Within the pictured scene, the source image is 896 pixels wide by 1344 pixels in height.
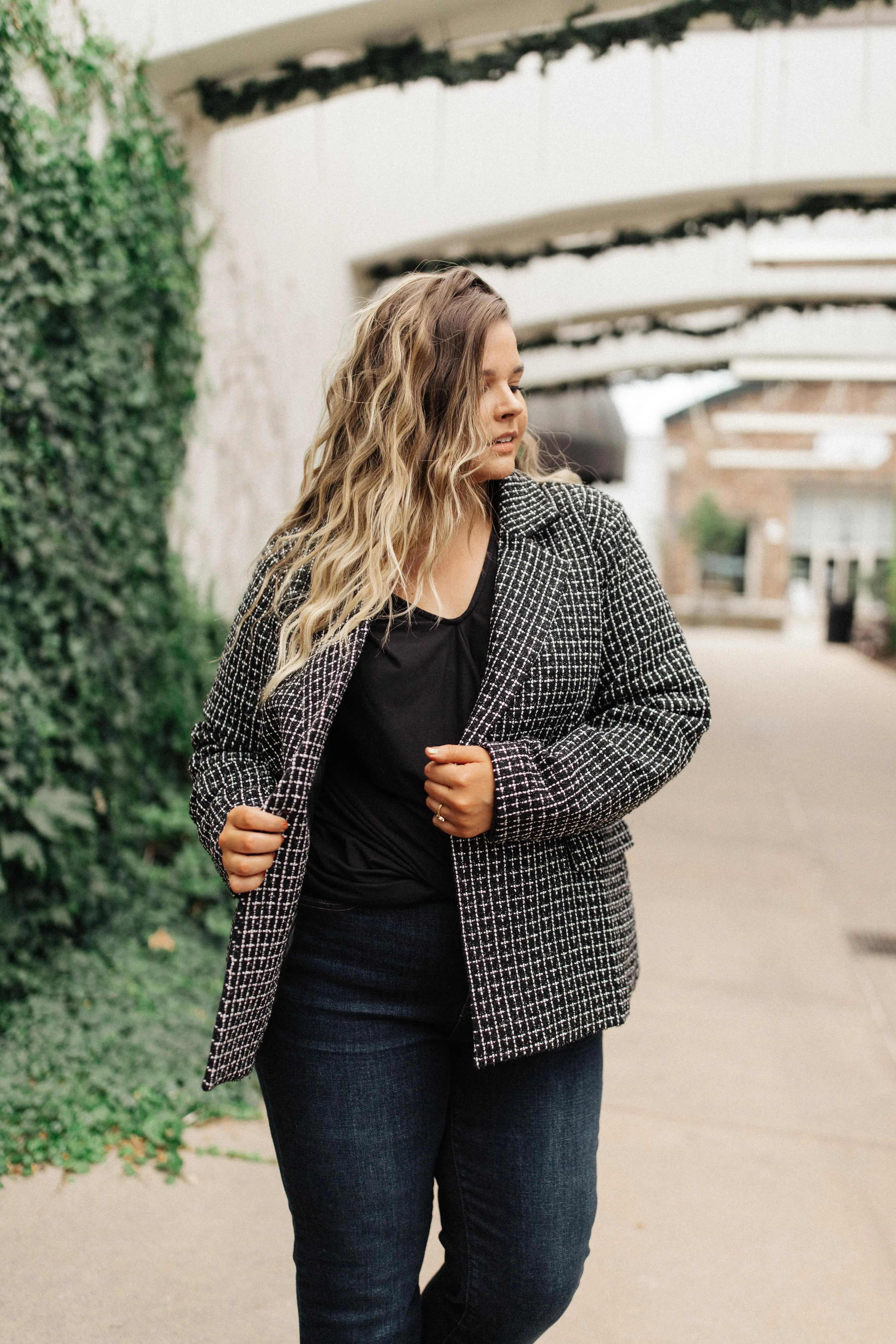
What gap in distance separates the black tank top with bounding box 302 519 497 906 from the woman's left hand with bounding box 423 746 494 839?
7 cm

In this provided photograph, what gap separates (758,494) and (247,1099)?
31664 mm

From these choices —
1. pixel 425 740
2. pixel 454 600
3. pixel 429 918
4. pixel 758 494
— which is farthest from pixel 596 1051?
pixel 758 494

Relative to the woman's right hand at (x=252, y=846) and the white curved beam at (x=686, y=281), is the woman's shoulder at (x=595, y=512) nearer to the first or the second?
the woman's right hand at (x=252, y=846)

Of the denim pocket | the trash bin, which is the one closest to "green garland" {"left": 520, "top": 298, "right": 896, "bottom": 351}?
the denim pocket

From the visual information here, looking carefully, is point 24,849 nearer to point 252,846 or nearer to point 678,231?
point 252,846

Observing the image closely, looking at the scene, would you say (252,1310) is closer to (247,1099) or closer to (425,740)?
(247,1099)

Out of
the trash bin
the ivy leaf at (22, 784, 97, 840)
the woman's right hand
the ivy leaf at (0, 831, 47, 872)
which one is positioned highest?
the woman's right hand

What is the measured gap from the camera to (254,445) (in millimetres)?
5438

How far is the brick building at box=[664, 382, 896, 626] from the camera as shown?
104 ft

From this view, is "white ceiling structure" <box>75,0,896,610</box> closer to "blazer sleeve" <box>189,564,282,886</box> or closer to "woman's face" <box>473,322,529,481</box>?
"blazer sleeve" <box>189,564,282,886</box>

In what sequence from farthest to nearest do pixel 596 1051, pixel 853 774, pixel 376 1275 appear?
pixel 853 774 < pixel 596 1051 < pixel 376 1275

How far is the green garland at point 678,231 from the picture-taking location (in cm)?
637

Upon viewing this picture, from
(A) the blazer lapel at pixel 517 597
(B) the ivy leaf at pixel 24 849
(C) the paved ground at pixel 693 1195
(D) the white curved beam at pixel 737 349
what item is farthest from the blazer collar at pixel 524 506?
(D) the white curved beam at pixel 737 349

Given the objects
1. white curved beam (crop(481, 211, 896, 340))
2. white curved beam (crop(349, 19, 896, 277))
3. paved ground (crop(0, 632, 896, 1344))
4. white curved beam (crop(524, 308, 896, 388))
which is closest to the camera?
paved ground (crop(0, 632, 896, 1344))
